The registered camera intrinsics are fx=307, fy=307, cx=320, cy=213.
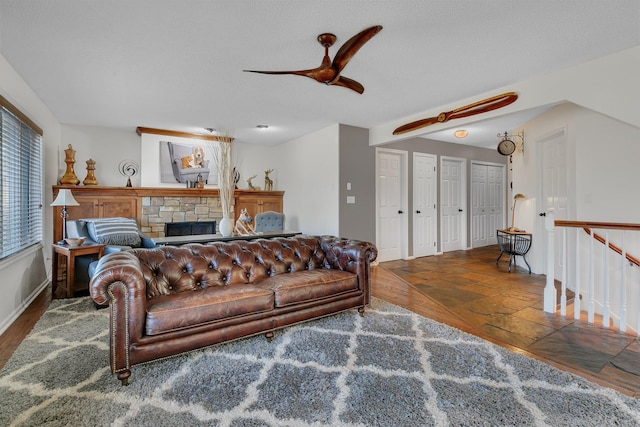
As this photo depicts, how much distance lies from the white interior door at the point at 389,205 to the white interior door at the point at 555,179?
2170mm

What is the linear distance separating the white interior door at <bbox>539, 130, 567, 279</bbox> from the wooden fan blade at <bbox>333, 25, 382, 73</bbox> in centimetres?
347

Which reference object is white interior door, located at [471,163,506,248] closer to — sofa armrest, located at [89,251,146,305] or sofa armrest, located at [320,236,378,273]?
sofa armrest, located at [320,236,378,273]

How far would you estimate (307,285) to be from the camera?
2.60 m

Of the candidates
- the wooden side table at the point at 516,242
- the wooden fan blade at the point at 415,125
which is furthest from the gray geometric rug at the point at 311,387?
the wooden side table at the point at 516,242

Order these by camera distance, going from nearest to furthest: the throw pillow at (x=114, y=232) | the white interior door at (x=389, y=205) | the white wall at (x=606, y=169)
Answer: the white wall at (x=606, y=169)
the throw pillow at (x=114, y=232)
the white interior door at (x=389, y=205)

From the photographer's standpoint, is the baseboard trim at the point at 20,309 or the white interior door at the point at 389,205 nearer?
the baseboard trim at the point at 20,309

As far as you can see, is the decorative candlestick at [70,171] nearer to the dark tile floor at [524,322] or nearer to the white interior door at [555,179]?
the dark tile floor at [524,322]

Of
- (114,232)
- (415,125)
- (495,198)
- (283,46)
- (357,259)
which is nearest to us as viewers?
(283,46)

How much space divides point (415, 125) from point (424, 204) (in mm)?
2127

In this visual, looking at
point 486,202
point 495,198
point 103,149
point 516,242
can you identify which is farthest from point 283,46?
point 495,198

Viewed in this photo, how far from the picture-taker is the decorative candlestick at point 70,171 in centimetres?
462

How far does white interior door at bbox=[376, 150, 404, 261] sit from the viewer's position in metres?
5.51

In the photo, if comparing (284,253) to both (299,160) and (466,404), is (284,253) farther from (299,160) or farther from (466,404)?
(299,160)

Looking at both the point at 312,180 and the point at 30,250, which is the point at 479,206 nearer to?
the point at 312,180
